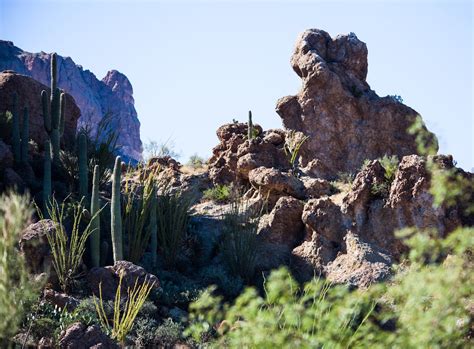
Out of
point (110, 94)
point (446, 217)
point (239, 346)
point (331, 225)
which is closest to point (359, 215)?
point (331, 225)

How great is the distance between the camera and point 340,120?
64.6 feet

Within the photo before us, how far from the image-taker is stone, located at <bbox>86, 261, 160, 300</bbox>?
1092 centimetres

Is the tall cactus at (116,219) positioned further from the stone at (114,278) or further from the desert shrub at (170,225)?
the desert shrub at (170,225)

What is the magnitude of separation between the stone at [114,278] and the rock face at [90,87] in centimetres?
5182

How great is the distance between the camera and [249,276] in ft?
44.5

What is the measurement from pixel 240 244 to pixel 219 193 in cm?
371

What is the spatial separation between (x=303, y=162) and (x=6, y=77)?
7.92 metres

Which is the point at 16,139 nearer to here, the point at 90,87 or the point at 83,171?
the point at 83,171

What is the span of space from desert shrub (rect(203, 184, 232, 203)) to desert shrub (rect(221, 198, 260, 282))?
239 centimetres

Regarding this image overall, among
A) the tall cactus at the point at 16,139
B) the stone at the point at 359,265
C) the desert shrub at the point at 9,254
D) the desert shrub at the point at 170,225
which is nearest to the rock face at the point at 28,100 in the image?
the tall cactus at the point at 16,139

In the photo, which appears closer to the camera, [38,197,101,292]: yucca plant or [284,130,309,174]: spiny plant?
[38,197,101,292]: yucca plant

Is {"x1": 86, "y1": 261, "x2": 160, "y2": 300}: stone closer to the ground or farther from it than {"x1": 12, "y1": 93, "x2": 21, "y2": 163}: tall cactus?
closer to the ground

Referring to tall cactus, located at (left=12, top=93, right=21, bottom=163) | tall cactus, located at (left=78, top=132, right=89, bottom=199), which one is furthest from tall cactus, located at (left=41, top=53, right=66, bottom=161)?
tall cactus, located at (left=78, top=132, right=89, bottom=199)

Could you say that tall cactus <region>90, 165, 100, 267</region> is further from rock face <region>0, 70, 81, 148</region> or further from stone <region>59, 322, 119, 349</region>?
rock face <region>0, 70, 81, 148</region>
